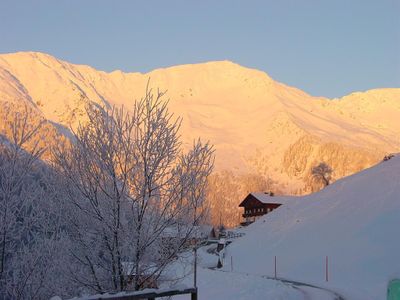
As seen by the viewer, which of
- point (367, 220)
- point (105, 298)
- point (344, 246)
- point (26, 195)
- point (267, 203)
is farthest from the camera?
point (267, 203)

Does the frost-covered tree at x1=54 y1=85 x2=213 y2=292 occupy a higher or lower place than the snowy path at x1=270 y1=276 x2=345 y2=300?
higher

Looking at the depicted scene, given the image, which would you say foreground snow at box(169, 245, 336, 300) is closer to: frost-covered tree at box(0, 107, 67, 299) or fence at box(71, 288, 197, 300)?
frost-covered tree at box(0, 107, 67, 299)

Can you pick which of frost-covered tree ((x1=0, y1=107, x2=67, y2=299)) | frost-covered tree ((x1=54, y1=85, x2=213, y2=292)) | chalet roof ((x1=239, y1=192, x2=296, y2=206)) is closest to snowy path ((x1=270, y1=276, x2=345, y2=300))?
frost-covered tree ((x1=0, y1=107, x2=67, y2=299))

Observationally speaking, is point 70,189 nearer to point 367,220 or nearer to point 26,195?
point 26,195

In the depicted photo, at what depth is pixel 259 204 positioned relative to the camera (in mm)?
103062

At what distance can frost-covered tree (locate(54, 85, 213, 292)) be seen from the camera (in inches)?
441

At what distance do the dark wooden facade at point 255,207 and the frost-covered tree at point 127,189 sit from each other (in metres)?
91.1

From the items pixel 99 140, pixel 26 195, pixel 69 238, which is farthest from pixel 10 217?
pixel 99 140

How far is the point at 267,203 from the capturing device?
334 ft

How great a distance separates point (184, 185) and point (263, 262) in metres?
37.3

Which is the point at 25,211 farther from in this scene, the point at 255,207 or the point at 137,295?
the point at 255,207

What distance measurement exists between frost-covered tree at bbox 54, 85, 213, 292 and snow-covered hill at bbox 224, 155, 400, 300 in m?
13.2

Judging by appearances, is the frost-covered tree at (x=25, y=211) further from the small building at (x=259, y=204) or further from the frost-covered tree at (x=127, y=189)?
the small building at (x=259, y=204)

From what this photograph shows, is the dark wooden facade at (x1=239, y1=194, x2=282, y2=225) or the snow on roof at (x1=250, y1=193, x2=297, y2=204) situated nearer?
the dark wooden facade at (x1=239, y1=194, x2=282, y2=225)
